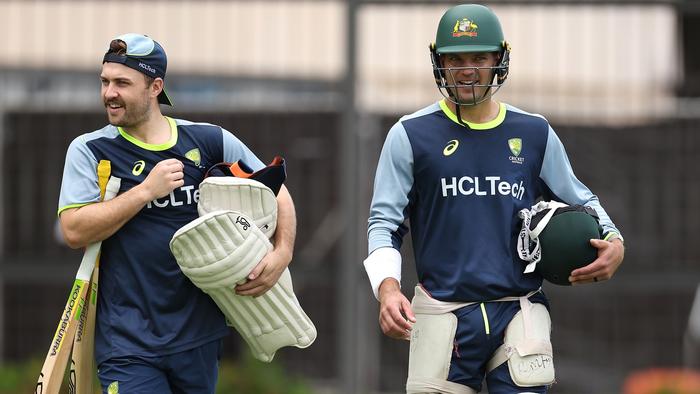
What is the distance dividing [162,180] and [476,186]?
118cm

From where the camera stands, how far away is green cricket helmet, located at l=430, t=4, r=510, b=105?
213 inches

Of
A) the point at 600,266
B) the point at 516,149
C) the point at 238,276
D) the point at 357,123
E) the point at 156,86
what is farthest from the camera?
the point at 357,123

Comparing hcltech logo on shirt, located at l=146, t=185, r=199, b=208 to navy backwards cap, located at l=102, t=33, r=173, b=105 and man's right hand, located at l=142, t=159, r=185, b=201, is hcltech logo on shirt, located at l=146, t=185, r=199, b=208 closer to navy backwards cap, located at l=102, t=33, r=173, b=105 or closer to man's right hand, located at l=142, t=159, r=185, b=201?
man's right hand, located at l=142, t=159, r=185, b=201

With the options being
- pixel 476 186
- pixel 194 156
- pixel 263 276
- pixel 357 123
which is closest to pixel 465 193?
pixel 476 186

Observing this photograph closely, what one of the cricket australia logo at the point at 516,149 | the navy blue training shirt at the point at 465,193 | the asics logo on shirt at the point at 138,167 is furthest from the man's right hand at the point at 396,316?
the asics logo on shirt at the point at 138,167

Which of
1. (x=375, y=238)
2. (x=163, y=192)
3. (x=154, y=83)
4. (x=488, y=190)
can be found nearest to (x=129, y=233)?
(x=163, y=192)

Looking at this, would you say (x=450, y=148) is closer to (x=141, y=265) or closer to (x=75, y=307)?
(x=141, y=265)

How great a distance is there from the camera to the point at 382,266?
17.7ft

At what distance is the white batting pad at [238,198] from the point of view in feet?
17.8

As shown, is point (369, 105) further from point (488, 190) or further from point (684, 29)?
point (488, 190)

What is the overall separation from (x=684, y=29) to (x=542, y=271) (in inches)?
214

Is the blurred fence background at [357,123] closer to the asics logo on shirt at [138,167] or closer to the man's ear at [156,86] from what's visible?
the man's ear at [156,86]

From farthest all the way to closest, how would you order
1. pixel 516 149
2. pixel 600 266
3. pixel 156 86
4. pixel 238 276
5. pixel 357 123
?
pixel 357 123
pixel 156 86
pixel 516 149
pixel 238 276
pixel 600 266

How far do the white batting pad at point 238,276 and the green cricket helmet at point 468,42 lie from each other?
918 mm
